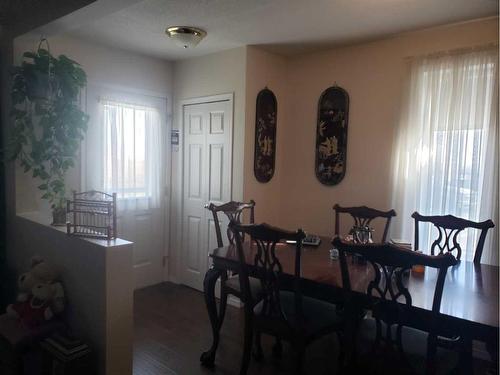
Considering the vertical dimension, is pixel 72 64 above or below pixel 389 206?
above

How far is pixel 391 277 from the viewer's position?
168cm

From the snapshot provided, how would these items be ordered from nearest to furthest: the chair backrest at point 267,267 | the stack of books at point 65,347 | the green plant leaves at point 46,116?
1. the chair backrest at point 267,267
2. the stack of books at point 65,347
3. the green plant leaves at point 46,116

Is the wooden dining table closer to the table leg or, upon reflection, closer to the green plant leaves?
the table leg

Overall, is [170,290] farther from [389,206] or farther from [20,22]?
[20,22]

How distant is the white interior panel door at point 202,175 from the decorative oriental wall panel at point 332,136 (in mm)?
866

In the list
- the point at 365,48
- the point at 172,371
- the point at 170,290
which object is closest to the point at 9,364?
the point at 172,371

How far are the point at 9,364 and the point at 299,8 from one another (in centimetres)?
292

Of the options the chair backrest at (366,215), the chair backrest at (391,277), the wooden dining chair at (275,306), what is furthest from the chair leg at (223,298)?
the chair backrest at (391,277)

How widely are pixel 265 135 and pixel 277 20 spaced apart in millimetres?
1124

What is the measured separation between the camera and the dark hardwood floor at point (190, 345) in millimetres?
2492

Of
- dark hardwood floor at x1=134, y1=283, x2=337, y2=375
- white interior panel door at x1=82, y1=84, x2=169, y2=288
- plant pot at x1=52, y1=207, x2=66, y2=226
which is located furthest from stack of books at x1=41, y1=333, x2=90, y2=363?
white interior panel door at x1=82, y1=84, x2=169, y2=288

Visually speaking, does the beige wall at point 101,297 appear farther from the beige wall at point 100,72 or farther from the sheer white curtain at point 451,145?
the sheer white curtain at point 451,145

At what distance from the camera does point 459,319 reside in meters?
1.52

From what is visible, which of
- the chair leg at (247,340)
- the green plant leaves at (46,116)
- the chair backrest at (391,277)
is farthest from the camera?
the green plant leaves at (46,116)
